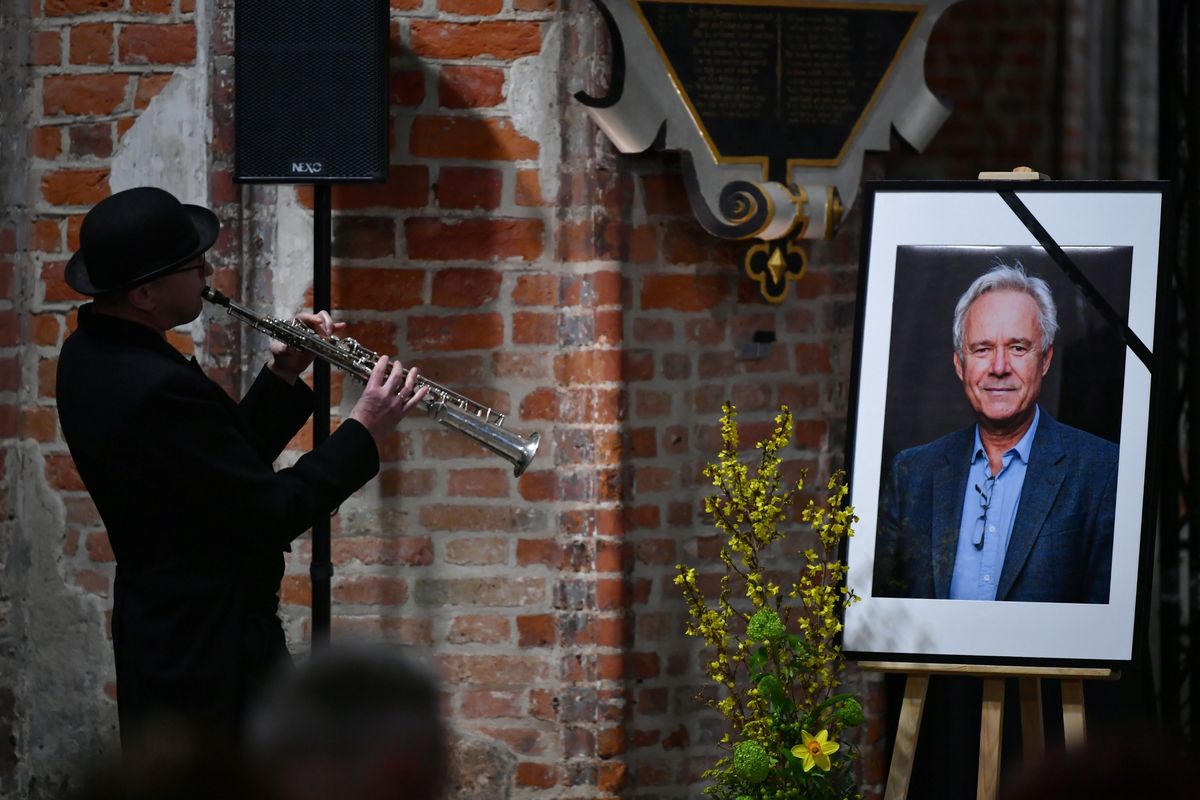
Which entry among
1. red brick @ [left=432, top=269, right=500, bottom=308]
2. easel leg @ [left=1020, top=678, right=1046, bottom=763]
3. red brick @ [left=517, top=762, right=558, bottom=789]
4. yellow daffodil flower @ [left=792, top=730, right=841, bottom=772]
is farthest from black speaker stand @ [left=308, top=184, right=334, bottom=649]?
easel leg @ [left=1020, top=678, right=1046, bottom=763]

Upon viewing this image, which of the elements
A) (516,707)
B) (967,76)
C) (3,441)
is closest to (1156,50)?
(967,76)

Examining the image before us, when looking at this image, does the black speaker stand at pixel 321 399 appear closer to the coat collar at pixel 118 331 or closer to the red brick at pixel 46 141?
the coat collar at pixel 118 331

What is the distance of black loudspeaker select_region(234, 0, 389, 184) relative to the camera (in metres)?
3.22

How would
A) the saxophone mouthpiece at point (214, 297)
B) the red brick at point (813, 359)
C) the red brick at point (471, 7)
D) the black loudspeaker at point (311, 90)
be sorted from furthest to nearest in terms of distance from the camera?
1. the red brick at point (813, 359)
2. the red brick at point (471, 7)
3. the black loudspeaker at point (311, 90)
4. the saxophone mouthpiece at point (214, 297)

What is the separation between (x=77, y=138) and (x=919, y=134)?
6.52 ft

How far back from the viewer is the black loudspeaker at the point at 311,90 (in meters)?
3.22

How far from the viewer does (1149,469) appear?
3074 mm

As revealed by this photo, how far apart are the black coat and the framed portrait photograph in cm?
114

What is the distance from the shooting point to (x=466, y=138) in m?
3.54

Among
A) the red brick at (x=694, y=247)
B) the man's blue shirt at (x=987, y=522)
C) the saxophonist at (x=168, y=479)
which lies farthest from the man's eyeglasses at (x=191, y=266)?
the man's blue shirt at (x=987, y=522)

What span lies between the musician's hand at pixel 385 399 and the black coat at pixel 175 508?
16 cm

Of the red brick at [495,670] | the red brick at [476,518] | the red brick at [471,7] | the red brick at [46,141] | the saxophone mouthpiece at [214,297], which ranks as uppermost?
the red brick at [471,7]

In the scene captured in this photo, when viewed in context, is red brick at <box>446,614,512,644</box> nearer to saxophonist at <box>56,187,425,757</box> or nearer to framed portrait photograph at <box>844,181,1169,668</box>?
saxophonist at <box>56,187,425,757</box>

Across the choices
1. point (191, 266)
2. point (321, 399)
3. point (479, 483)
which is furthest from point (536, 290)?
point (191, 266)
